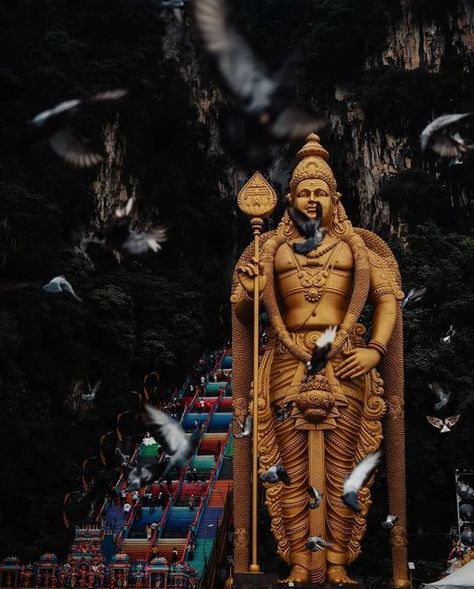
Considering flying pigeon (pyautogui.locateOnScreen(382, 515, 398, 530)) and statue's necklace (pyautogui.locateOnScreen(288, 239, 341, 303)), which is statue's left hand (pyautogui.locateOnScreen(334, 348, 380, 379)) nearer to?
statue's necklace (pyautogui.locateOnScreen(288, 239, 341, 303))

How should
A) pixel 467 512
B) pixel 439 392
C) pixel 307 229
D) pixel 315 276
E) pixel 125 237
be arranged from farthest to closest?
pixel 439 392 → pixel 467 512 → pixel 315 276 → pixel 307 229 → pixel 125 237

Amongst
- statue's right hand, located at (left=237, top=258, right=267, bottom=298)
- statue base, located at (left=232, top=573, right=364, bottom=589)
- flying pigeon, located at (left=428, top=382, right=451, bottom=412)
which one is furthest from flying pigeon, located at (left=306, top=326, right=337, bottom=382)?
flying pigeon, located at (left=428, top=382, right=451, bottom=412)

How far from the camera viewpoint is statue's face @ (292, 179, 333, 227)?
9.42 meters

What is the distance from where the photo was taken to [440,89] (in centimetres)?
3009

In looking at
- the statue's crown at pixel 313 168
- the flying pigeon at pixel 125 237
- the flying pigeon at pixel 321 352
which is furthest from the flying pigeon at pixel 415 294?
the flying pigeon at pixel 125 237

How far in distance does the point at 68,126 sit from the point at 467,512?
7001 millimetres

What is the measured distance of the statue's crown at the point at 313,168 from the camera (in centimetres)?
960

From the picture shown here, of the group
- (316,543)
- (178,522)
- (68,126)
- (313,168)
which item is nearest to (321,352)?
(316,543)

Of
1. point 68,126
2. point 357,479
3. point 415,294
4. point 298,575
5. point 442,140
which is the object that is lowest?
point 298,575

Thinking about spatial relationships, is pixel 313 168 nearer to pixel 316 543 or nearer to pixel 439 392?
pixel 316 543

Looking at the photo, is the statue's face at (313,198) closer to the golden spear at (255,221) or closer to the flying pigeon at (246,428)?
the golden spear at (255,221)

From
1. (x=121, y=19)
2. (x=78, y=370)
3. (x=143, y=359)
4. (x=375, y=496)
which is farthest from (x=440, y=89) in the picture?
(x=375, y=496)

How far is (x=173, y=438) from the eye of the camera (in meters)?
7.78

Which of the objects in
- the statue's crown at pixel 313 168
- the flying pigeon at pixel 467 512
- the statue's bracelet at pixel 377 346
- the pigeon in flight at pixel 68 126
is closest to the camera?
the pigeon in flight at pixel 68 126
